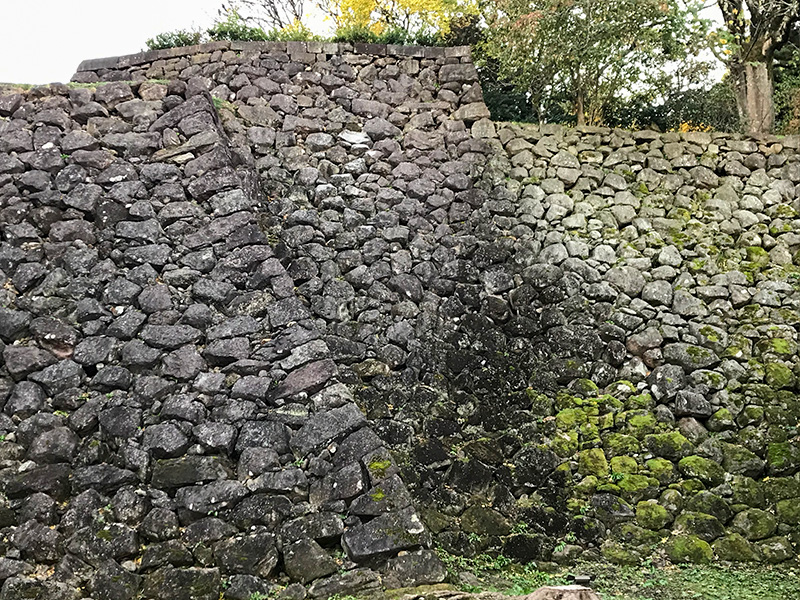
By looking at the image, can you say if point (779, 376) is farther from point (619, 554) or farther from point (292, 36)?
point (292, 36)

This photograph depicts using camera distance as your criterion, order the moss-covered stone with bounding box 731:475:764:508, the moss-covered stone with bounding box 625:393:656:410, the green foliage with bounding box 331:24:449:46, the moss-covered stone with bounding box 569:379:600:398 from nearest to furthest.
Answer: the moss-covered stone with bounding box 731:475:764:508
the moss-covered stone with bounding box 625:393:656:410
the moss-covered stone with bounding box 569:379:600:398
the green foliage with bounding box 331:24:449:46

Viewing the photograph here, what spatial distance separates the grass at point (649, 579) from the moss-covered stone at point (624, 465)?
3.38ft

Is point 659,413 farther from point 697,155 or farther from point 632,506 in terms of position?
point 697,155

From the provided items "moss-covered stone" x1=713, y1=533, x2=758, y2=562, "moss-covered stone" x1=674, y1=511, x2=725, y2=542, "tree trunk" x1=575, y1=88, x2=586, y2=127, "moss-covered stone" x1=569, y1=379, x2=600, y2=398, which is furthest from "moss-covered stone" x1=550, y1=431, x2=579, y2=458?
"tree trunk" x1=575, y1=88, x2=586, y2=127

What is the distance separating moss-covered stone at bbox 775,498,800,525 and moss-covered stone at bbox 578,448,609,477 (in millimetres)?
1867

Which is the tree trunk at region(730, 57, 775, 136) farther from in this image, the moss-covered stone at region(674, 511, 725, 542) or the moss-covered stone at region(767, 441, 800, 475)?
the moss-covered stone at region(674, 511, 725, 542)

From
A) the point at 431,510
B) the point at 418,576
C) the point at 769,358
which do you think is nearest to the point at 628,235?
the point at 769,358

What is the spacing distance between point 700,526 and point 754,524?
59 centimetres

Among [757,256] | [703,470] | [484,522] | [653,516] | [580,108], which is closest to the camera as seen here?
[484,522]

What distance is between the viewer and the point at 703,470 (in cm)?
735

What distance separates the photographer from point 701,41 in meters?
10.5

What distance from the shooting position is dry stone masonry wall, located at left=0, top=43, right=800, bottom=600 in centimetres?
603

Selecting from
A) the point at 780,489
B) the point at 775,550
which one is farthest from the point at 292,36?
the point at 775,550

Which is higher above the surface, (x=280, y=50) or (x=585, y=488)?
(x=280, y=50)
